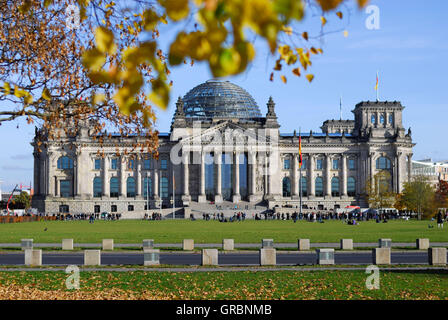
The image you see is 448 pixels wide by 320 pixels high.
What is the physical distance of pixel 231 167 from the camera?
142 metres

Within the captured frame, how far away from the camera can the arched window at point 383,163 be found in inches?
5773

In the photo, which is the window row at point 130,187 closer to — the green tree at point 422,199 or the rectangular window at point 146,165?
the rectangular window at point 146,165

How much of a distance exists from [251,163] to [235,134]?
24.7ft

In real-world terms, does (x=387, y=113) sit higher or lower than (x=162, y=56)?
higher

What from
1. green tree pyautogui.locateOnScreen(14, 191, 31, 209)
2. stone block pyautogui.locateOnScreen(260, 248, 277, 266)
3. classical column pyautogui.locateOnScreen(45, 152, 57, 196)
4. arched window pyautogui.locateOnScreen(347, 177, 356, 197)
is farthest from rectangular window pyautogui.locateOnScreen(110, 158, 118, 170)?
stone block pyautogui.locateOnScreen(260, 248, 277, 266)

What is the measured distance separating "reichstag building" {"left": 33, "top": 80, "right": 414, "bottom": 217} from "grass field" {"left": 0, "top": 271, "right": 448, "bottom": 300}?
112 metres

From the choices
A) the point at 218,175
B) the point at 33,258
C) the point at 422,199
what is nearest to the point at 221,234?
the point at 33,258

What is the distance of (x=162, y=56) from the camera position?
57.9 feet

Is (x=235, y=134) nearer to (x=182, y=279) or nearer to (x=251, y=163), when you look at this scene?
(x=251, y=163)

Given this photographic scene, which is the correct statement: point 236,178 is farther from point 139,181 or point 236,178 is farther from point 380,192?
point 380,192

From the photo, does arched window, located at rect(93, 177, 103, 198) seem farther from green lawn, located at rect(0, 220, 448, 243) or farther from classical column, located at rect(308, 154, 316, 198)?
A: green lawn, located at rect(0, 220, 448, 243)

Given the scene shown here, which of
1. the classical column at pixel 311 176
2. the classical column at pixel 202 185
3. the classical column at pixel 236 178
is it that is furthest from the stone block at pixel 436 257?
the classical column at pixel 311 176

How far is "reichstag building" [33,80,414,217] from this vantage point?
462 feet
